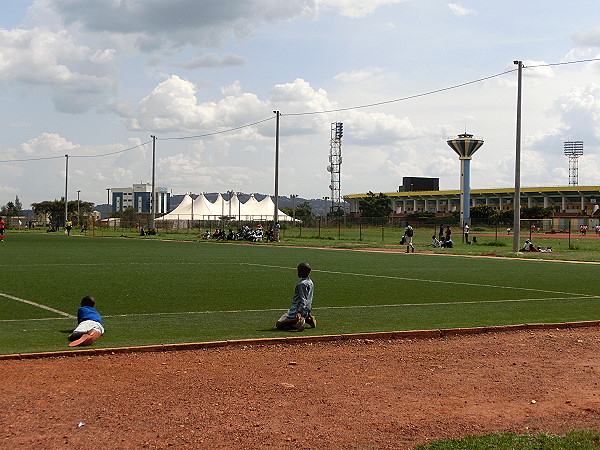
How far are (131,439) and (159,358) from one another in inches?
143

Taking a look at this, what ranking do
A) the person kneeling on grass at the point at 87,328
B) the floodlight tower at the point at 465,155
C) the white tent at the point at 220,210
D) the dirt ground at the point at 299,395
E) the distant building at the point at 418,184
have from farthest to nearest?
the distant building at the point at 418,184, the white tent at the point at 220,210, the floodlight tower at the point at 465,155, the person kneeling on grass at the point at 87,328, the dirt ground at the point at 299,395

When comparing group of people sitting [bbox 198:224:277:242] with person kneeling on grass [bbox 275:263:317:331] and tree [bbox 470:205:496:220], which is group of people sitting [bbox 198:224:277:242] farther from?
tree [bbox 470:205:496:220]

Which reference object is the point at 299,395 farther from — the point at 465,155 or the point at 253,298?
the point at 465,155

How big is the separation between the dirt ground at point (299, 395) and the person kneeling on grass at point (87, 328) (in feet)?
2.70

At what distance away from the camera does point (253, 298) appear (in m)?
17.3

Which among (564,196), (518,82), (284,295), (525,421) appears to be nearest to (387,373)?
(525,421)

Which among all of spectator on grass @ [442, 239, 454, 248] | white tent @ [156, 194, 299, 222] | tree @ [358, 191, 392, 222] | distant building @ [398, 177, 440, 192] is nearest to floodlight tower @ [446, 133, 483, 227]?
white tent @ [156, 194, 299, 222]

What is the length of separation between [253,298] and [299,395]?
367 inches

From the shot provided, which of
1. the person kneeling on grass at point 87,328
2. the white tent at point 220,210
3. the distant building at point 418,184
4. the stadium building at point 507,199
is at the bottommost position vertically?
the person kneeling on grass at point 87,328

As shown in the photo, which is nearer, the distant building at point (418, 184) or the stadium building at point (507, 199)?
the stadium building at point (507, 199)

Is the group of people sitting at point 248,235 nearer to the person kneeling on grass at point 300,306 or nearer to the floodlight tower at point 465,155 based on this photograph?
the person kneeling on grass at point 300,306

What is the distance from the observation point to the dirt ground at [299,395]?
260 inches

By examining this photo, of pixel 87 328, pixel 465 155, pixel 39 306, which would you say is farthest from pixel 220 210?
pixel 87 328

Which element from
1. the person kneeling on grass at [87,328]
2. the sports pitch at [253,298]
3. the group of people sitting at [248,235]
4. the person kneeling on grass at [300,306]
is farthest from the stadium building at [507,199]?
the person kneeling on grass at [87,328]
